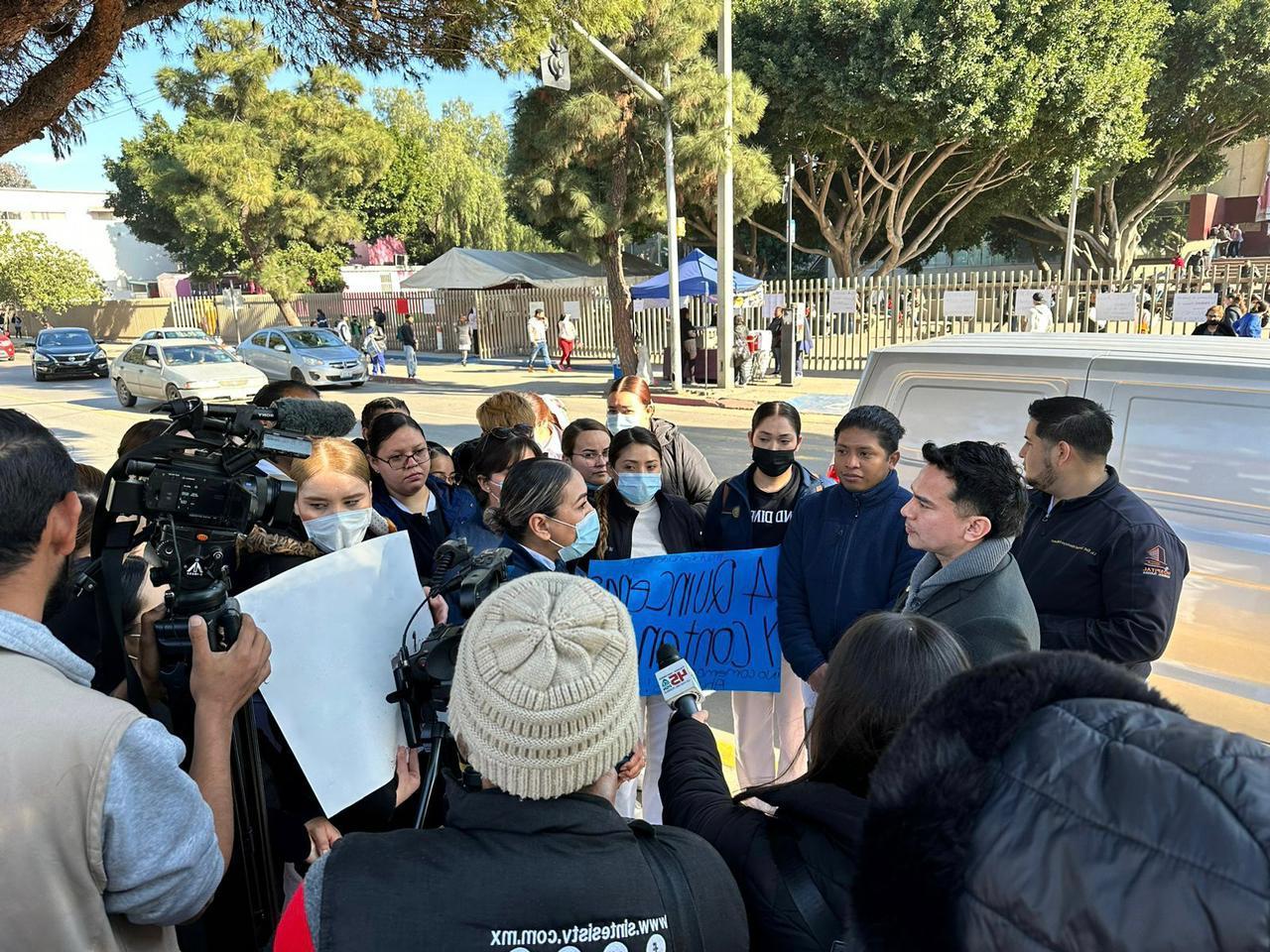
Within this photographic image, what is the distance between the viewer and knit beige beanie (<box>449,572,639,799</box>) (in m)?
1.26

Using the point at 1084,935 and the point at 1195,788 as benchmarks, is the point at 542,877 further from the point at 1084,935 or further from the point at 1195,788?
the point at 1195,788

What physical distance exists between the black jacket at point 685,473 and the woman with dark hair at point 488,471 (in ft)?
2.34

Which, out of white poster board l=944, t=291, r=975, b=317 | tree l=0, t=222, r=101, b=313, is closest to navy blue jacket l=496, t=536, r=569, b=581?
white poster board l=944, t=291, r=975, b=317

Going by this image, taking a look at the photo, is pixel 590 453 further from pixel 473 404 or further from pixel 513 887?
pixel 473 404

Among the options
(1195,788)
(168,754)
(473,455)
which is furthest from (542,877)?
(473,455)

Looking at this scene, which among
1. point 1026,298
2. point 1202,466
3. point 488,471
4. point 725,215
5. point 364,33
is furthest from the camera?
point 1026,298

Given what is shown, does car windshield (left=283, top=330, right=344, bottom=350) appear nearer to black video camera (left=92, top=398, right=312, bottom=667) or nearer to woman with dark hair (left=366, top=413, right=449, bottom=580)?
woman with dark hair (left=366, top=413, right=449, bottom=580)

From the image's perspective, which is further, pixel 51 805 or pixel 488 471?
pixel 488 471

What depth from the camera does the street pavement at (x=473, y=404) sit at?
12586 mm

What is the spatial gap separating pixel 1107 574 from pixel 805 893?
6.51ft

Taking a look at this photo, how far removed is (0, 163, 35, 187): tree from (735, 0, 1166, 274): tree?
233 feet

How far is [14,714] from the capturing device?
127 centimetres

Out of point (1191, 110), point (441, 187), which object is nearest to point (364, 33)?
point (1191, 110)

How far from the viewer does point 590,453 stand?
395 centimetres
